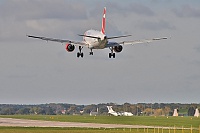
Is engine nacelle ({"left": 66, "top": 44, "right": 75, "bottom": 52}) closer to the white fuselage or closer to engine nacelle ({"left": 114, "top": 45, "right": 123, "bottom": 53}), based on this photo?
the white fuselage

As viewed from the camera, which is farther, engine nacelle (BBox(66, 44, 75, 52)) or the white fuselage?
engine nacelle (BBox(66, 44, 75, 52))

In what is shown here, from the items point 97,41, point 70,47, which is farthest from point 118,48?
point 70,47

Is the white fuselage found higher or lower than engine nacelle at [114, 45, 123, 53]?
higher

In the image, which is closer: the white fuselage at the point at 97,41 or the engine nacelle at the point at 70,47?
the white fuselage at the point at 97,41

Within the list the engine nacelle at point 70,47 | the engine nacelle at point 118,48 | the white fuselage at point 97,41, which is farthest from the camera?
the engine nacelle at point 118,48

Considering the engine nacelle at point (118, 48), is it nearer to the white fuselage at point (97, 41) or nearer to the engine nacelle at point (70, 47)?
the white fuselage at point (97, 41)

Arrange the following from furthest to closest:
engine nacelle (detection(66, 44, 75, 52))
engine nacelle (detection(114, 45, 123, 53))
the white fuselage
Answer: engine nacelle (detection(114, 45, 123, 53)), engine nacelle (detection(66, 44, 75, 52)), the white fuselage

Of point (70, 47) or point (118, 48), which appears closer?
point (118, 48)

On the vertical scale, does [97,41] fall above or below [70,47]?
above

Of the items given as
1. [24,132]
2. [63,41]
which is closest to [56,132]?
[24,132]

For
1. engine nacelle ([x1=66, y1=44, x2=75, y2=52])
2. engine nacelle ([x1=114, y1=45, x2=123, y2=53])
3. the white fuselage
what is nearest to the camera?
the white fuselage

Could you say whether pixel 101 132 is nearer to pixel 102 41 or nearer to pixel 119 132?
pixel 119 132

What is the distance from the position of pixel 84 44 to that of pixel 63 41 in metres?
4.59

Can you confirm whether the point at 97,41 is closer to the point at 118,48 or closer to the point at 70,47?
the point at 118,48
